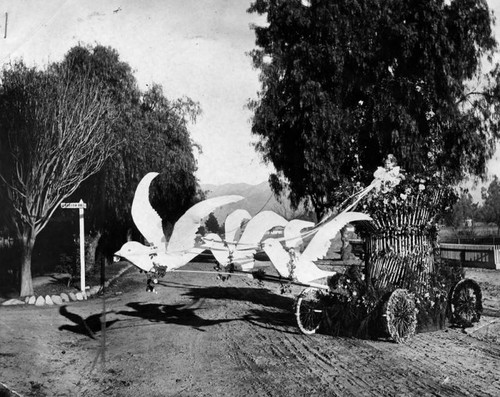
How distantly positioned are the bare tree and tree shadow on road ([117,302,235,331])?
3560mm

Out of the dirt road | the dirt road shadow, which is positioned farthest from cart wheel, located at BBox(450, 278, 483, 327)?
Answer: the dirt road shadow

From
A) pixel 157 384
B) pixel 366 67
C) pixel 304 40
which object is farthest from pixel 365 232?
pixel 304 40

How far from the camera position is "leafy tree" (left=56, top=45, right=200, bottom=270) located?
18484 millimetres

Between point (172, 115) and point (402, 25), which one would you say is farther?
point (172, 115)

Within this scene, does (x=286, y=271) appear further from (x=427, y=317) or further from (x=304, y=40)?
(x=304, y=40)

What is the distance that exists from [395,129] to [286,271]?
10.5 m

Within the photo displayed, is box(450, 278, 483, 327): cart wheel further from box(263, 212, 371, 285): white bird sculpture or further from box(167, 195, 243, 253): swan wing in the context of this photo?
box(167, 195, 243, 253): swan wing

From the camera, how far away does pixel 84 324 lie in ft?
36.8

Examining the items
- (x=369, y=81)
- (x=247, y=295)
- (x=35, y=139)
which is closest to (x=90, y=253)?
(x=35, y=139)

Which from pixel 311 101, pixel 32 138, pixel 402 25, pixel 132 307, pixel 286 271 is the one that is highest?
pixel 402 25

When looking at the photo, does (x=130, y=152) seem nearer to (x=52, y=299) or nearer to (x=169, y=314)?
(x=52, y=299)

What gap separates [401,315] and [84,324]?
258 inches

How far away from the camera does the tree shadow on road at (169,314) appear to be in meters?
11.1

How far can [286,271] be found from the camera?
6020mm
